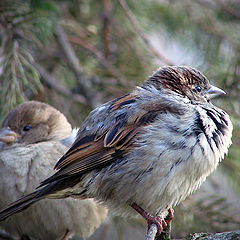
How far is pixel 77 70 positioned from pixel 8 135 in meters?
0.94

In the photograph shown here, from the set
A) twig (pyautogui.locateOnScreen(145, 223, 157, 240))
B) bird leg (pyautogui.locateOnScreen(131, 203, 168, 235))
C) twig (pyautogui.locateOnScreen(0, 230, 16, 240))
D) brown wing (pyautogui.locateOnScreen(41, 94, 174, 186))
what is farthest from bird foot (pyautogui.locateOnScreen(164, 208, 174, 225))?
twig (pyautogui.locateOnScreen(0, 230, 16, 240))

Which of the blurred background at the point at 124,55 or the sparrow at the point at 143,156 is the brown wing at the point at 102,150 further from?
the blurred background at the point at 124,55

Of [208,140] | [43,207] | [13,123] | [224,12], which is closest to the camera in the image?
[208,140]

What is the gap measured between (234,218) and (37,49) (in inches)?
100

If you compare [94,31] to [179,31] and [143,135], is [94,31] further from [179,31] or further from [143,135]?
[143,135]

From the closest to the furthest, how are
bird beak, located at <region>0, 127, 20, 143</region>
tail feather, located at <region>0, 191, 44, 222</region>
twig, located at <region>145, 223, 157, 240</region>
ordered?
twig, located at <region>145, 223, 157, 240</region> → tail feather, located at <region>0, 191, 44, 222</region> → bird beak, located at <region>0, 127, 20, 143</region>

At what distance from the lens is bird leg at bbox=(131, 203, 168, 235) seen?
3.62 metres

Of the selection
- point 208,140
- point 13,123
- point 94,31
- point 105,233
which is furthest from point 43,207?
point 94,31

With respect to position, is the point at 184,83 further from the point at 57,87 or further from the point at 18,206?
the point at 18,206

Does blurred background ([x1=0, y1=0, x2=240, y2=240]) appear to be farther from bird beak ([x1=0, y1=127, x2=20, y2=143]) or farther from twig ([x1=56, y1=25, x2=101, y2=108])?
bird beak ([x1=0, y1=127, x2=20, y2=143])

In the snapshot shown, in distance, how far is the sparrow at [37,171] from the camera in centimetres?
438

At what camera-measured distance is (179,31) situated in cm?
555

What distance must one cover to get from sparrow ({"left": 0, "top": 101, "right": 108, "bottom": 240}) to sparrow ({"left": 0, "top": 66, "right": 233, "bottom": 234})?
47 cm

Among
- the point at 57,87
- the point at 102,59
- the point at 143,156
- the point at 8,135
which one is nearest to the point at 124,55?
the point at 102,59
